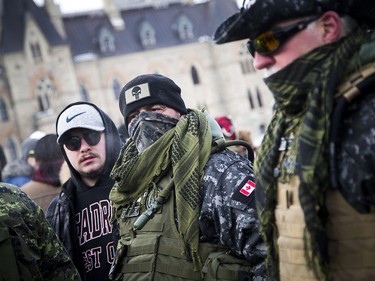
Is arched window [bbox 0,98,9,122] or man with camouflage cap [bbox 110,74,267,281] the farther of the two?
arched window [bbox 0,98,9,122]

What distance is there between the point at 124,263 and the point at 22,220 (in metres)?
0.68

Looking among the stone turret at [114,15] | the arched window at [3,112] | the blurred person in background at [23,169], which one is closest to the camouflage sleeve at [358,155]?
the blurred person in background at [23,169]

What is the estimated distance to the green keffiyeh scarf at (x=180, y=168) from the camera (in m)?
3.15

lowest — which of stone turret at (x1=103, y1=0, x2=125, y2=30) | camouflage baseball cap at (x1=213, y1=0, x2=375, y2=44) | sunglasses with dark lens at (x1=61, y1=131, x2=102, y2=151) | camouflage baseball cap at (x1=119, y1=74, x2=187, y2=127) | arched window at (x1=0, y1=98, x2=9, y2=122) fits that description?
arched window at (x1=0, y1=98, x2=9, y2=122)

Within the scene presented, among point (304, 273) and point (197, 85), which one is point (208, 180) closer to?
point (304, 273)

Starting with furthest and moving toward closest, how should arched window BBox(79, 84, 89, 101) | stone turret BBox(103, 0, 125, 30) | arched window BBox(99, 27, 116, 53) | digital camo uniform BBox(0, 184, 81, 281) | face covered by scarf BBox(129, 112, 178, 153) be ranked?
stone turret BBox(103, 0, 125, 30) → arched window BBox(99, 27, 116, 53) → arched window BBox(79, 84, 89, 101) → face covered by scarf BBox(129, 112, 178, 153) → digital camo uniform BBox(0, 184, 81, 281)

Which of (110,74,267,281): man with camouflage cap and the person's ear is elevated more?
the person's ear

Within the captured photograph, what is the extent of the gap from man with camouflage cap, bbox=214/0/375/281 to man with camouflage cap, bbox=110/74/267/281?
738 millimetres

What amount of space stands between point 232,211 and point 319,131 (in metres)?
1.11

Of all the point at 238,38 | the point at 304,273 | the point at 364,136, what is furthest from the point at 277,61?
the point at 304,273

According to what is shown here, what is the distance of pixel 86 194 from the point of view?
426 centimetres

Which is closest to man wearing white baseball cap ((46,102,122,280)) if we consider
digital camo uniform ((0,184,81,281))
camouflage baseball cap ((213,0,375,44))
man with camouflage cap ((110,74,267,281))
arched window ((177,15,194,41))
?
man with camouflage cap ((110,74,267,281))

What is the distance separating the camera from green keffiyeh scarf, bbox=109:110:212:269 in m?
3.15

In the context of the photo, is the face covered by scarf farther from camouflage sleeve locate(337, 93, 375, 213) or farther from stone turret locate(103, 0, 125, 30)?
stone turret locate(103, 0, 125, 30)
